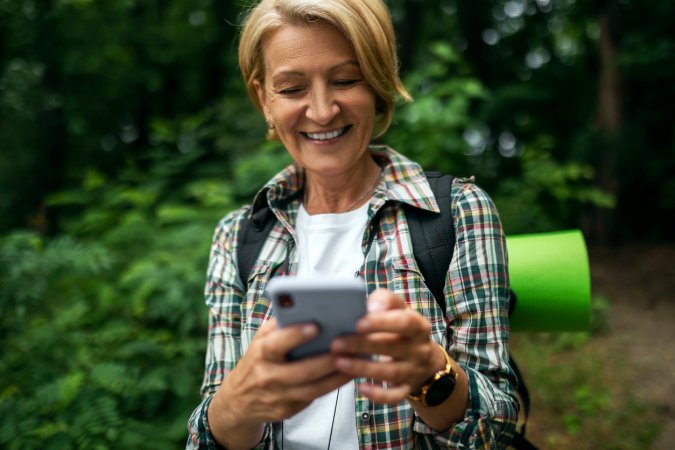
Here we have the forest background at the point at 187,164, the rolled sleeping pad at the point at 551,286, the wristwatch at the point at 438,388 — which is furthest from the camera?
the forest background at the point at 187,164

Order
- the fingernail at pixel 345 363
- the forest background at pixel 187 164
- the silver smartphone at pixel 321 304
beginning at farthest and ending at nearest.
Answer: the forest background at pixel 187 164 < the fingernail at pixel 345 363 < the silver smartphone at pixel 321 304

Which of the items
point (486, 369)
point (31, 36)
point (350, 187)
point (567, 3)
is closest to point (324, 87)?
point (350, 187)

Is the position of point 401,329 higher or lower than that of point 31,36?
lower

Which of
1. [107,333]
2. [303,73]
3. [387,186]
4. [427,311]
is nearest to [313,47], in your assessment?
[303,73]

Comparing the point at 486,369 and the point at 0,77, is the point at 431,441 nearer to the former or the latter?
the point at 486,369

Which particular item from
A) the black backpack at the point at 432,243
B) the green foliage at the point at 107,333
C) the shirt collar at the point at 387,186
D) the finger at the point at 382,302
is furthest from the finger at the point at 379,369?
the green foliage at the point at 107,333

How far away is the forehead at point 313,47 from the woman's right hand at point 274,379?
2.75 feet

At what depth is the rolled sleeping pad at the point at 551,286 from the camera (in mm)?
1809

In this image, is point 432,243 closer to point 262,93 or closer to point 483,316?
point 483,316

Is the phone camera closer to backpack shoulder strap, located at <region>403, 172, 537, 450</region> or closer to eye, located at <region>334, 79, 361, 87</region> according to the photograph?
backpack shoulder strap, located at <region>403, 172, 537, 450</region>

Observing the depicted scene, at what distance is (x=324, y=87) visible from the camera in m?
1.61

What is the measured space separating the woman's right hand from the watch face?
256 millimetres

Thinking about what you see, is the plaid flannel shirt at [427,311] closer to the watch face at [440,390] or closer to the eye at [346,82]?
the watch face at [440,390]

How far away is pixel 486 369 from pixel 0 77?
6.42 metres
